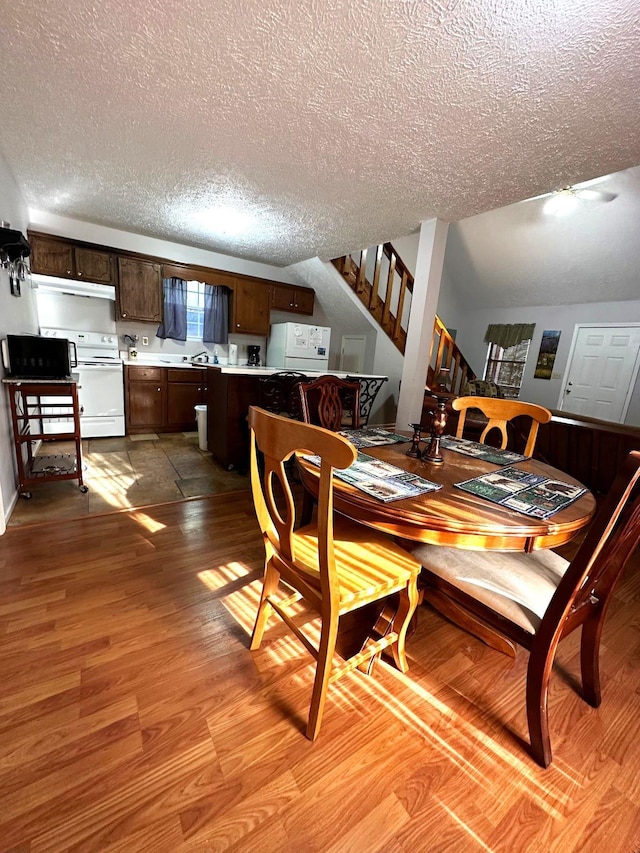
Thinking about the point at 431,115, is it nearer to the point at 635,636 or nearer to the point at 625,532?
the point at 625,532

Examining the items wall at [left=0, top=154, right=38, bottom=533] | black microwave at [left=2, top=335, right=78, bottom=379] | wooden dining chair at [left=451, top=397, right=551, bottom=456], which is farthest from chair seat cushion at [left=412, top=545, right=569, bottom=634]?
black microwave at [left=2, top=335, right=78, bottom=379]

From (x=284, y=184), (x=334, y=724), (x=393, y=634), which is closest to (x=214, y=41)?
(x=284, y=184)

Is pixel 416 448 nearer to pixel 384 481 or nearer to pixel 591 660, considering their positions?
pixel 384 481

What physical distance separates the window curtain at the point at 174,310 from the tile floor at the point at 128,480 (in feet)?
4.97

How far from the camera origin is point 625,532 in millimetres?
946

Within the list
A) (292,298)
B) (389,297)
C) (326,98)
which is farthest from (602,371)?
(326,98)

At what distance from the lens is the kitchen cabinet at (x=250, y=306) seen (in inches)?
195

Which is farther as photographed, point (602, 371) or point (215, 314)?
point (602, 371)

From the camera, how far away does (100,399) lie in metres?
3.93

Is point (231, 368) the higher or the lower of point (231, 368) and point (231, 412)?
the higher

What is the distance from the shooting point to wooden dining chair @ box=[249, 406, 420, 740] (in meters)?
0.86

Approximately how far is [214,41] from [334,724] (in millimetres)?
2587

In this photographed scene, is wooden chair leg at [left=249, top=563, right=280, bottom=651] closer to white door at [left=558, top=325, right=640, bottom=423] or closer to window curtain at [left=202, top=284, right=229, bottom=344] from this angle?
window curtain at [left=202, top=284, right=229, bottom=344]

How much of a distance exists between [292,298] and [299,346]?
961 mm
